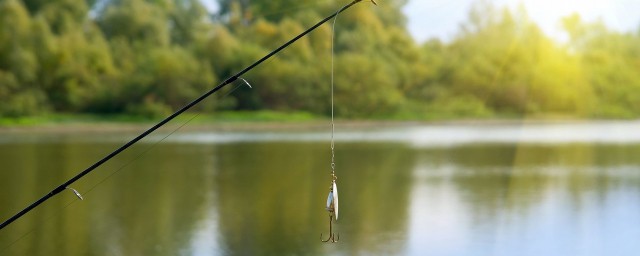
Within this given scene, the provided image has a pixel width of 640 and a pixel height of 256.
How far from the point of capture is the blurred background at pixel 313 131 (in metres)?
9.60

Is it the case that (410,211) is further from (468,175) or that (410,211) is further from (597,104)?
(597,104)

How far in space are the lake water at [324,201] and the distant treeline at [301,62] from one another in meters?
14.5

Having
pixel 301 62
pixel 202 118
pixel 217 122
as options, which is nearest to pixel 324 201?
pixel 202 118

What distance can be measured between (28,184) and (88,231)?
4706mm

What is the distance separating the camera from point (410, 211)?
433 inches

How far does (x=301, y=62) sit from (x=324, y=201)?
86.7ft

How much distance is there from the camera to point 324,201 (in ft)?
39.3

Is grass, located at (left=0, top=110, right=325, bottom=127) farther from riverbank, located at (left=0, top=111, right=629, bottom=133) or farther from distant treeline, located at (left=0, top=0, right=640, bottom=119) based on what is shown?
distant treeline, located at (left=0, top=0, right=640, bottom=119)

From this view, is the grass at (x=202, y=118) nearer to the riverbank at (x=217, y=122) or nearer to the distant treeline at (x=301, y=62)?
the riverbank at (x=217, y=122)

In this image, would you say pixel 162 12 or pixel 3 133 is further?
pixel 162 12

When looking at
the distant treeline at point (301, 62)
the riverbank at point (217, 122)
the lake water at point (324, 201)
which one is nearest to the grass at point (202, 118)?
the riverbank at point (217, 122)

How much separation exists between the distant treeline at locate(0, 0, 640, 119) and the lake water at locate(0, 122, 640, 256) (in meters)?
14.5

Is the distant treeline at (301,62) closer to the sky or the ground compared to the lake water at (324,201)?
closer to the sky

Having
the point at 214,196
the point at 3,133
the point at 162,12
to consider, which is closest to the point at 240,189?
the point at 214,196
